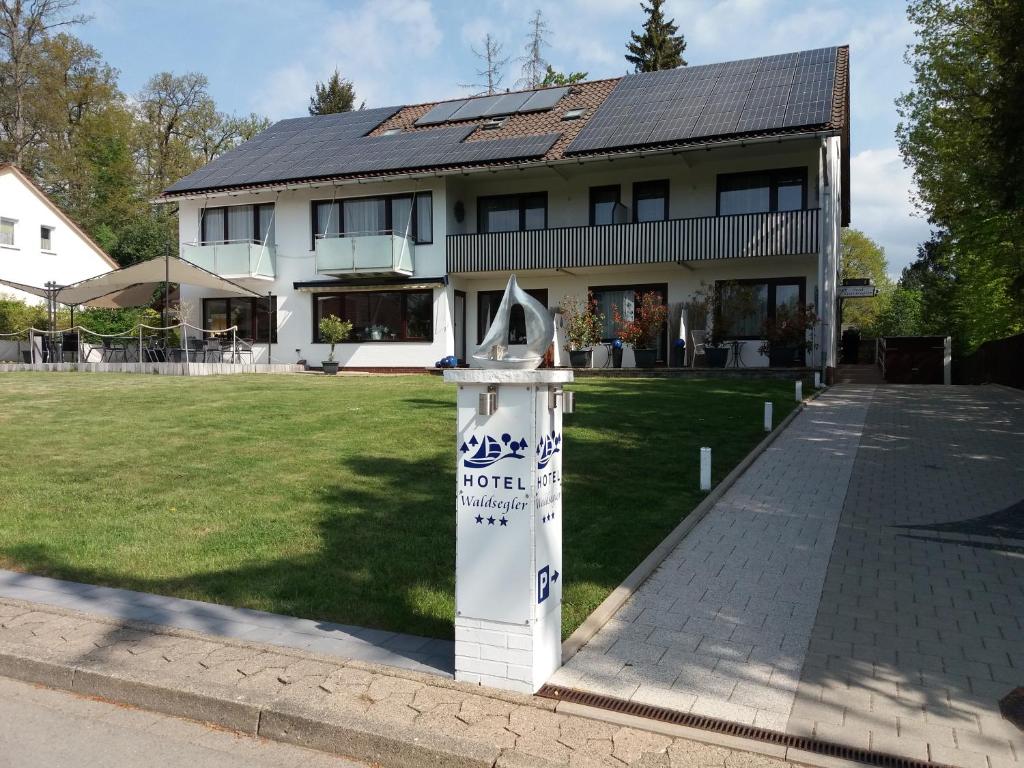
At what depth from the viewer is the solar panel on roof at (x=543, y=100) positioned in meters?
28.2

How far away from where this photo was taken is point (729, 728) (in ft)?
12.2

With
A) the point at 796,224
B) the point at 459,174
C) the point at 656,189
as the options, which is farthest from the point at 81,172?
the point at 796,224

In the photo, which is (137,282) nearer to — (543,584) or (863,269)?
(543,584)

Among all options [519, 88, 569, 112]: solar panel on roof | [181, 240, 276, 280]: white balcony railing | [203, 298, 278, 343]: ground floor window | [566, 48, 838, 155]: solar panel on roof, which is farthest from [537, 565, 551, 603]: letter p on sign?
[519, 88, 569, 112]: solar panel on roof

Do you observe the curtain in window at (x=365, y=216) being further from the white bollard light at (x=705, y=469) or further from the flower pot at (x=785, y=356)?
the white bollard light at (x=705, y=469)

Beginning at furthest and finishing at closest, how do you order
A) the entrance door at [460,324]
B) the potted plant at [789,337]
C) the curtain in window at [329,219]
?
1. the curtain in window at [329,219]
2. the entrance door at [460,324]
3. the potted plant at [789,337]

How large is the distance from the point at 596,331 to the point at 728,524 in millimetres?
16423

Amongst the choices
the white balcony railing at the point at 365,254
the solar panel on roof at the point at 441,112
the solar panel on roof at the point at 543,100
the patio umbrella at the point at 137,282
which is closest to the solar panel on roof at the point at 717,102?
the solar panel on roof at the point at 543,100

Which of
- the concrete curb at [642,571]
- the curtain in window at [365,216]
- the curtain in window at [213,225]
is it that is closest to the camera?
the concrete curb at [642,571]

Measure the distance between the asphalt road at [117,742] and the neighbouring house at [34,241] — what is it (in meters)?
34.5

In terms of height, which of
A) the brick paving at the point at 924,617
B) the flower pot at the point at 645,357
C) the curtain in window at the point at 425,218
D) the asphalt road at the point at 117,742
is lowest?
the asphalt road at the point at 117,742

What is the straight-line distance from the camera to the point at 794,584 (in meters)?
5.81

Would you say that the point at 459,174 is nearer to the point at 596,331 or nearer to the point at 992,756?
the point at 596,331

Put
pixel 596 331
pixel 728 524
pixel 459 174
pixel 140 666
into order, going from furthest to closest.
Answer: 1. pixel 459 174
2. pixel 596 331
3. pixel 728 524
4. pixel 140 666
